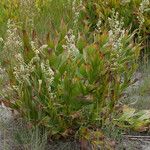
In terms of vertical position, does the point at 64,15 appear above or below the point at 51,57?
above

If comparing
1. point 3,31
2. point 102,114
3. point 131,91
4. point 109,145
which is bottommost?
point 109,145

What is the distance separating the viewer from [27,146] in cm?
292

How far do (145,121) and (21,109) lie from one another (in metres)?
0.88

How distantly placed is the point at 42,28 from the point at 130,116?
1.49 meters

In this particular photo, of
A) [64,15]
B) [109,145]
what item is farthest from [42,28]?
[109,145]

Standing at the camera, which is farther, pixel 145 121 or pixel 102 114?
pixel 145 121

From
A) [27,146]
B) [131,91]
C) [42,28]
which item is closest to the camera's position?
[27,146]

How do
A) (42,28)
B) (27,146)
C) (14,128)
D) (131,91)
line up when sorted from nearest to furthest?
(27,146)
(14,128)
(131,91)
(42,28)

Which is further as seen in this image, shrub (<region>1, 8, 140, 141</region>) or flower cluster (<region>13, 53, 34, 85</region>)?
shrub (<region>1, 8, 140, 141</region>)

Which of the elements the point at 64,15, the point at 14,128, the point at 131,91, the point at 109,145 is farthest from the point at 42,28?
the point at 109,145

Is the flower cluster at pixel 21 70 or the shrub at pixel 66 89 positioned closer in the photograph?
the flower cluster at pixel 21 70

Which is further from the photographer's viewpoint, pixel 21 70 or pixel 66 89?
pixel 66 89

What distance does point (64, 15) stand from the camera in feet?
15.1

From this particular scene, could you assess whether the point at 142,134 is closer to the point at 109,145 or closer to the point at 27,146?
the point at 109,145
